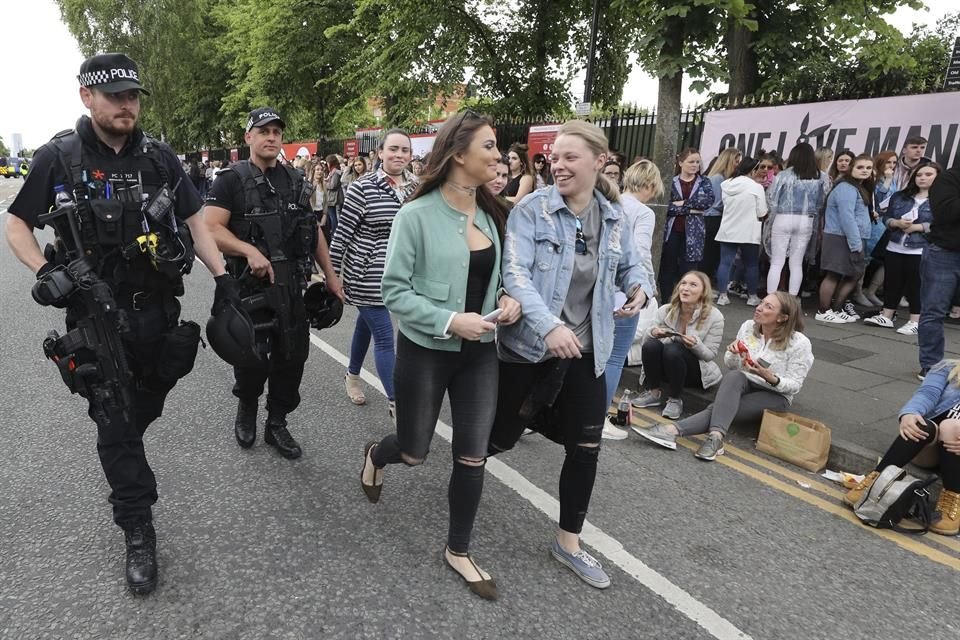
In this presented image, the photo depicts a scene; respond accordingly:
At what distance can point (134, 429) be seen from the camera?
265cm

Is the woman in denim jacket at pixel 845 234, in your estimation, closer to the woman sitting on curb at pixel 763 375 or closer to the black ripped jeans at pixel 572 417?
the woman sitting on curb at pixel 763 375

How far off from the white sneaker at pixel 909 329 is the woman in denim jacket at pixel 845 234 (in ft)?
1.93

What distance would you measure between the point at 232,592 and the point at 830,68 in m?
15.4

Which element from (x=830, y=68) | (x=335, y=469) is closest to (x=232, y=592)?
(x=335, y=469)

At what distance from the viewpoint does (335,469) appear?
144 inches

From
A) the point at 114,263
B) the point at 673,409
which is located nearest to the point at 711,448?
the point at 673,409

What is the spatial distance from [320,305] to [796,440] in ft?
10.1

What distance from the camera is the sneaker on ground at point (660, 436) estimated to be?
4.23 metres

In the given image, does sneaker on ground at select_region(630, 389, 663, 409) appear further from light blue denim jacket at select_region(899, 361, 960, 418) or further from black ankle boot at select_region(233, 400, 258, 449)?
black ankle boot at select_region(233, 400, 258, 449)

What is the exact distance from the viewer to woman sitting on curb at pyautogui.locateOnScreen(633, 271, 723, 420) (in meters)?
4.86

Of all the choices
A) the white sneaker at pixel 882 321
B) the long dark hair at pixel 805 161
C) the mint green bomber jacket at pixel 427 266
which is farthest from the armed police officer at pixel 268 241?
the white sneaker at pixel 882 321

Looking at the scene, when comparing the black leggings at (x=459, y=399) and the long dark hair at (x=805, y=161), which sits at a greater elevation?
the long dark hair at (x=805, y=161)

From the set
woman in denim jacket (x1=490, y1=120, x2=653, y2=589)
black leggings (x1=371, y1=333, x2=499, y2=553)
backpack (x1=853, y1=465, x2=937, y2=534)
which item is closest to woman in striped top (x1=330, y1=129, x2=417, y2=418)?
black leggings (x1=371, y1=333, x2=499, y2=553)

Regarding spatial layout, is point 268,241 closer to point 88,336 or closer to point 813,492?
point 88,336
